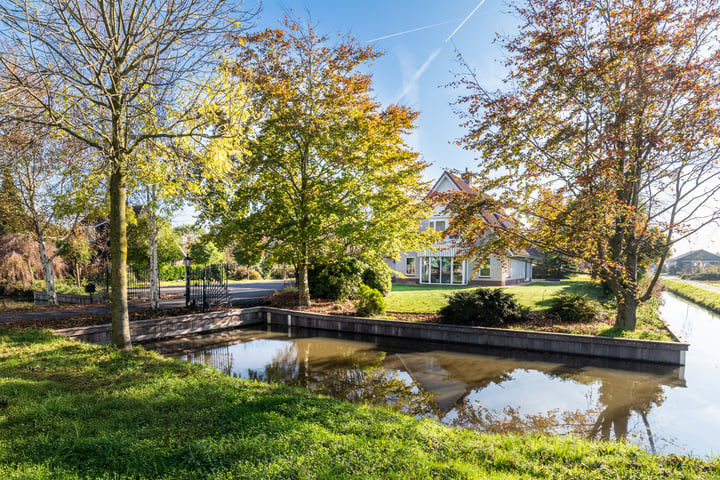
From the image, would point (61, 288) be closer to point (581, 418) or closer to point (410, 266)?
point (410, 266)

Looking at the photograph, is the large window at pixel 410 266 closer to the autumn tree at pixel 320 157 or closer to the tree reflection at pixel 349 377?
the autumn tree at pixel 320 157

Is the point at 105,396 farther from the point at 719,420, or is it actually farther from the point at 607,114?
the point at 607,114

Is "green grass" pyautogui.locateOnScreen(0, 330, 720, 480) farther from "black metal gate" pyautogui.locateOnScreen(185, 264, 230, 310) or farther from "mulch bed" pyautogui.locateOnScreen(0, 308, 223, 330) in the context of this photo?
"black metal gate" pyautogui.locateOnScreen(185, 264, 230, 310)

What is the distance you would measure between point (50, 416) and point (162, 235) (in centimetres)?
1590

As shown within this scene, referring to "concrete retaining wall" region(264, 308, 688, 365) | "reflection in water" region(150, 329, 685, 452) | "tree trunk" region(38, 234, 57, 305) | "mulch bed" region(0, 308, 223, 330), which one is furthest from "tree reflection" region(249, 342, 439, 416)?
"tree trunk" region(38, 234, 57, 305)

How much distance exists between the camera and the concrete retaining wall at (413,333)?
8.96 m

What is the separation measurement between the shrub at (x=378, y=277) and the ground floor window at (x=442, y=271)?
29.6ft

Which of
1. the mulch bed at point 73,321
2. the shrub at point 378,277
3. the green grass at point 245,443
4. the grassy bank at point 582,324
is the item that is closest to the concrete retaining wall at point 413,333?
the grassy bank at point 582,324

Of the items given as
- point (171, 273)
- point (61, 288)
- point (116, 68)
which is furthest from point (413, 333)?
point (171, 273)

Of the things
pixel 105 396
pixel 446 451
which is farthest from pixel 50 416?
pixel 446 451

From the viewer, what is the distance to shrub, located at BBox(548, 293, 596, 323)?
39.3 ft

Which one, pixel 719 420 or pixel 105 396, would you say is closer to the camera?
pixel 105 396

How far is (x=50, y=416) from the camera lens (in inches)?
168

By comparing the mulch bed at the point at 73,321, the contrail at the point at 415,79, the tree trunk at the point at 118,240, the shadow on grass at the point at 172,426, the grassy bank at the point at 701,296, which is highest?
the contrail at the point at 415,79
